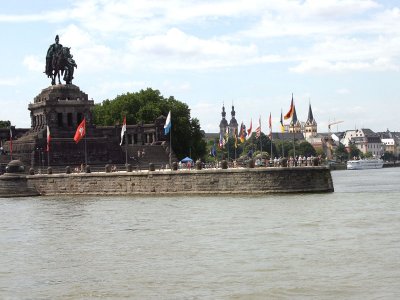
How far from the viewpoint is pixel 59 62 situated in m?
93.2

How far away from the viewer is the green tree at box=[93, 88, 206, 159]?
114750 mm

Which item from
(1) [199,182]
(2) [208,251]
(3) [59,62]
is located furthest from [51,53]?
(2) [208,251]

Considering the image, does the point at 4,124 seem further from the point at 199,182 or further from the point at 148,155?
the point at 199,182

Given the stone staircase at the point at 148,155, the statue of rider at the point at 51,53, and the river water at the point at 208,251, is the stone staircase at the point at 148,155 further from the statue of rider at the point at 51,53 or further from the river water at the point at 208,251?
the river water at the point at 208,251

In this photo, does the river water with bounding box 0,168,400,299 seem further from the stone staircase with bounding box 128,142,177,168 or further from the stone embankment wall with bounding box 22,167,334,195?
the stone staircase with bounding box 128,142,177,168

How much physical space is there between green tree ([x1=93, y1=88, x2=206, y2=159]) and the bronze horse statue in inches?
830

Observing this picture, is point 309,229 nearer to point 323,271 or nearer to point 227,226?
point 227,226

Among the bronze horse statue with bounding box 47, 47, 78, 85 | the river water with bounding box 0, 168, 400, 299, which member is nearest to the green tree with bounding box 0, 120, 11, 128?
the bronze horse statue with bounding box 47, 47, 78, 85

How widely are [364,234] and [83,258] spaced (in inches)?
468

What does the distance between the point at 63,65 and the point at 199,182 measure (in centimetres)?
3312

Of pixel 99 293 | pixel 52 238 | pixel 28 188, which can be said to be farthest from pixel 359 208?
pixel 28 188

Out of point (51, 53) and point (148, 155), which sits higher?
point (51, 53)

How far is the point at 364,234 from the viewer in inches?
1503

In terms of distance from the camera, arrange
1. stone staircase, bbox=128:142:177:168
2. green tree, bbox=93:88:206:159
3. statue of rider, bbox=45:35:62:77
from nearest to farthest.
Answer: stone staircase, bbox=128:142:177:168 < statue of rider, bbox=45:35:62:77 < green tree, bbox=93:88:206:159
